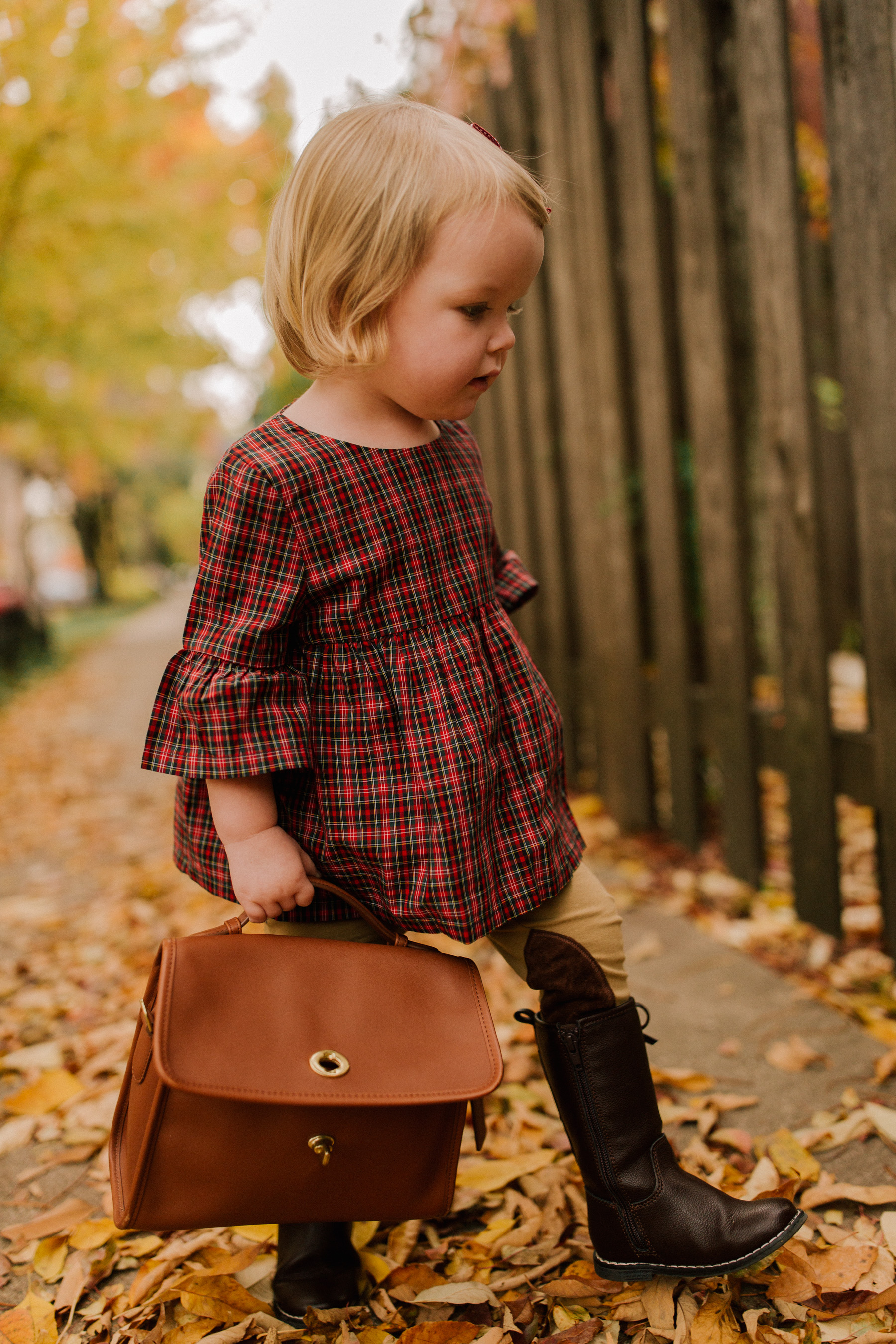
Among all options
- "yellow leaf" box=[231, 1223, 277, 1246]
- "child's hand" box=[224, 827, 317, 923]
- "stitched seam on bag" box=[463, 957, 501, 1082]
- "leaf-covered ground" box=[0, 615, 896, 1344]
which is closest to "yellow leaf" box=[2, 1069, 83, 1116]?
"leaf-covered ground" box=[0, 615, 896, 1344]

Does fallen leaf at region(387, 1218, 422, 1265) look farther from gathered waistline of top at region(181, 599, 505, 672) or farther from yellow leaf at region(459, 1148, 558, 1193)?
gathered waistline of top at region(181, 599, 505, 672)

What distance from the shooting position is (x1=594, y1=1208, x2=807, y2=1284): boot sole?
1.42 m

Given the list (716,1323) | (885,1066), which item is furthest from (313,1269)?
(885,1066)

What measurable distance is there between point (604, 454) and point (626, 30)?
49.4 inches

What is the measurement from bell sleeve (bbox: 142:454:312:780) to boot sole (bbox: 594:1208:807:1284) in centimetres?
90

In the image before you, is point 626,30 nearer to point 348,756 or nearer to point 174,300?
point 348,756

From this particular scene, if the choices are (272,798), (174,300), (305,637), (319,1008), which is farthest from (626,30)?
(174,300)

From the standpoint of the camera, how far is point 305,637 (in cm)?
144

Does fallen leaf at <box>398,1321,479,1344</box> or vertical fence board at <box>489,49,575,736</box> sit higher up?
vertical fence board at <box>489,49,575,736</box>

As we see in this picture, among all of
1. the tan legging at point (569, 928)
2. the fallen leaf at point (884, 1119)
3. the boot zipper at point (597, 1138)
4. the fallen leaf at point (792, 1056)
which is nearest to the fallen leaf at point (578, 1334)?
the boot zipper at point (597, 1138)

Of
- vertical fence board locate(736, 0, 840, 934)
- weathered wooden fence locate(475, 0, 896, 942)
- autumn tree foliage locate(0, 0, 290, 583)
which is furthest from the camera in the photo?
autumn tree foliage locate(0, 0, 290, 583)

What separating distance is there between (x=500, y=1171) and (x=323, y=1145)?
0.68 m

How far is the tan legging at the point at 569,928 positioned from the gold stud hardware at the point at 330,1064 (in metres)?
0.22

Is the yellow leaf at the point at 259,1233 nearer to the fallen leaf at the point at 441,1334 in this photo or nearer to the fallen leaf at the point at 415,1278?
the fallen leaf at the point at 415,1278
